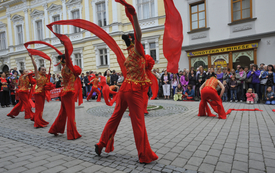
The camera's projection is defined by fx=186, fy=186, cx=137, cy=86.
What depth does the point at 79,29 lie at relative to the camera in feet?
68.2

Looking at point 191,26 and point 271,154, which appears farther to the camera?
point 191,26

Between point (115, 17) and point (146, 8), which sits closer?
point (146, 8)

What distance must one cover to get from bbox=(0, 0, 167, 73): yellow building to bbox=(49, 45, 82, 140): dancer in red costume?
12.8m

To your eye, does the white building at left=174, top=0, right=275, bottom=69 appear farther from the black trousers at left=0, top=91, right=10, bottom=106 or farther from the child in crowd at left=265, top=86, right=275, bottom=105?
the black trousers at left=0, top=91, right=10, bottom=106

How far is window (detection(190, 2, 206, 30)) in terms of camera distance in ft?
46.9

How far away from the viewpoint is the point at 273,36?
11641 mm

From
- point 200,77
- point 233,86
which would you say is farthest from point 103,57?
point 233,86

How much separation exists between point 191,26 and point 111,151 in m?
13.8

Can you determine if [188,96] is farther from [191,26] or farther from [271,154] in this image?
[271,154]

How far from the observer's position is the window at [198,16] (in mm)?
14289

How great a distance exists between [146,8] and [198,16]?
5264 mm

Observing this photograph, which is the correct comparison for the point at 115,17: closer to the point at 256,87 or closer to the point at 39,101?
the point at 256,87

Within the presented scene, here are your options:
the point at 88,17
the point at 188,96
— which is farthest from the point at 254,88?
the point at 88,17

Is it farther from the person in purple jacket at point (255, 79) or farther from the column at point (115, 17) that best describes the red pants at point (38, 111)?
the column at point (115, 17)
